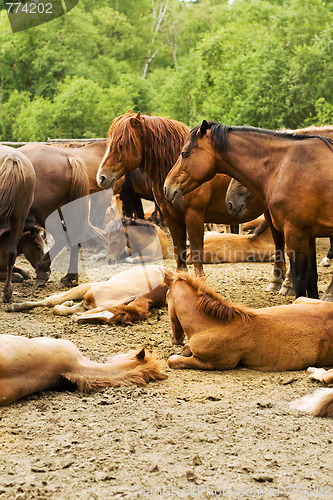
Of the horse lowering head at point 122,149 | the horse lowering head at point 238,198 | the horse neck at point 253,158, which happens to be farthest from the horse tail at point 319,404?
the horse lowering head at point 122,149

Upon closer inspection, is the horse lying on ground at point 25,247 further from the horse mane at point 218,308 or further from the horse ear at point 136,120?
the horse mane at point 218,308

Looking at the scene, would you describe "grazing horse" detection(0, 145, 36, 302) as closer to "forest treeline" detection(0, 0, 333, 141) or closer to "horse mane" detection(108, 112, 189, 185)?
"horse mane" detection(108, 112, 189, 185)

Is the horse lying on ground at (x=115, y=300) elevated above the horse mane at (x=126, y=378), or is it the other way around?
the horse mane at (x=126, y=378)

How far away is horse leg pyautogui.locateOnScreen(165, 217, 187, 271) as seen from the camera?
6922 millimetres

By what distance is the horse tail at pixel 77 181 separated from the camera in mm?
7949

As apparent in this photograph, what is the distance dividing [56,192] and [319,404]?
5262 millimetres

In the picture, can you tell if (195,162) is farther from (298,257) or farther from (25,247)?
(25,247)

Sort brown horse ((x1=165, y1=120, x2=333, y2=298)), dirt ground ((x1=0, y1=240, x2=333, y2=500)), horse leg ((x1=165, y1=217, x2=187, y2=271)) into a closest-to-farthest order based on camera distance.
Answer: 1. dirt ground ((x1=0, y1=240, x2=333, y2=500))
2. brown horse ((x1=165, y1=120, x2=333, y2=298))
3. horse leg ((x1=165, y1=217, x2=187, y2=271))

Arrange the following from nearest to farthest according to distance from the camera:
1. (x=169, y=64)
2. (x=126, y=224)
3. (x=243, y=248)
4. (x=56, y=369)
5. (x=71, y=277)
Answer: (x=56, y=369)
(x=71, y=277)
(x=243, y=248)
(x=126, y=224)
(x=169, y=64)

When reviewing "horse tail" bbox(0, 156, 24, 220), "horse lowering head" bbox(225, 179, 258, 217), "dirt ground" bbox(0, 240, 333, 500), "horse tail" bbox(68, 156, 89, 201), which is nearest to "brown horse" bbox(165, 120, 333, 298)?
"horse lowering head" bbox(225, 179, 258, 217)

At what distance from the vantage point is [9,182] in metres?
6.62

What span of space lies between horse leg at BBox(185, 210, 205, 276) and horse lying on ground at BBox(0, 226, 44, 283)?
6.90ft

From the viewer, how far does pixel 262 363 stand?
166 inches

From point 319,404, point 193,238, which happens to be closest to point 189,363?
point 319,404
